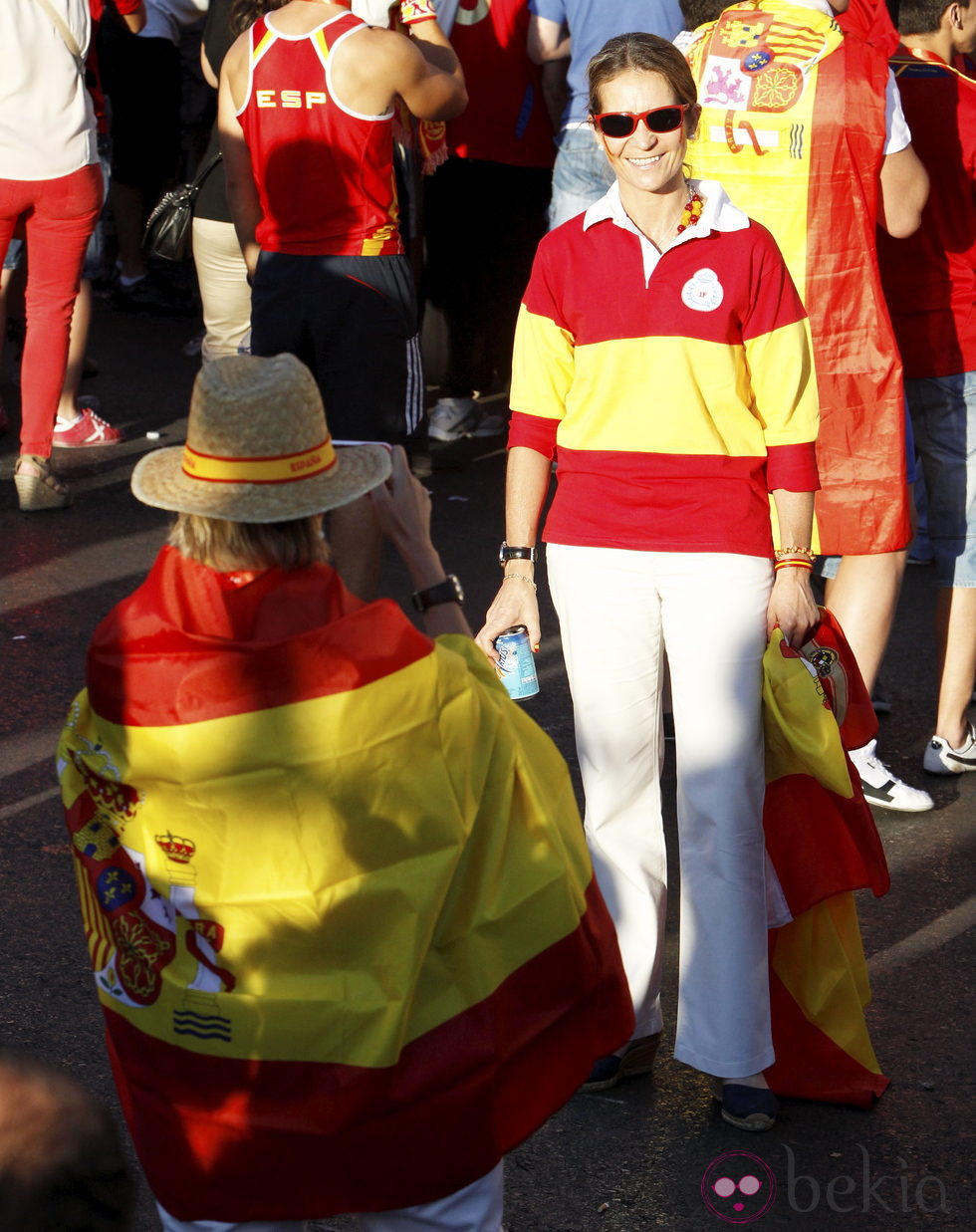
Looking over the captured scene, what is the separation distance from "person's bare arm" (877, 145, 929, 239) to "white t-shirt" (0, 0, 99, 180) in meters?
3.48

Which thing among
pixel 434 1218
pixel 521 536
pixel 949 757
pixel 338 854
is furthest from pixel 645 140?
pixel 949 757

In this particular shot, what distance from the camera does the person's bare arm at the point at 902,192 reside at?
433cm

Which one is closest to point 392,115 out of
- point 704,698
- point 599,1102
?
point 704,698

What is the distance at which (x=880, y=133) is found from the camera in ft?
13.9

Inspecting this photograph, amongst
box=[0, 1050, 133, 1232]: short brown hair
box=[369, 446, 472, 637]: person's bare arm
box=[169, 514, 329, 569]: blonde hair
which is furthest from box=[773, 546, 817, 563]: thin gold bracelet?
box=[0, 1050, 133, 1232]: short brown hair

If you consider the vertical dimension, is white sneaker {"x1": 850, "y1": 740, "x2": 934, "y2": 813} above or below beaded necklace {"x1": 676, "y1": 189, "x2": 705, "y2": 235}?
below

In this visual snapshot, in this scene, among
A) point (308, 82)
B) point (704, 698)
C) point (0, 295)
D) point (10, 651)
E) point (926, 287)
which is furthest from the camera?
point (0, 295)

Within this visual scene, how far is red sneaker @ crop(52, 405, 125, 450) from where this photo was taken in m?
7.90

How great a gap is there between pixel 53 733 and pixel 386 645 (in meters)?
3.20

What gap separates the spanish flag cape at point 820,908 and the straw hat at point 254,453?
1.42 meters

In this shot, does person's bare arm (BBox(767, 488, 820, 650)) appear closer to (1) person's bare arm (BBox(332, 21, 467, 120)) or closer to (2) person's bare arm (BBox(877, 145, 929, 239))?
(2) person's bare arm (BBox(877, 145, 929, 239))

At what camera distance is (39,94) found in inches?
256

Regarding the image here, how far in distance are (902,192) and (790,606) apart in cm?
154

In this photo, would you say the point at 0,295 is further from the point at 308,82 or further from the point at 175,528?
the point at 175,528
